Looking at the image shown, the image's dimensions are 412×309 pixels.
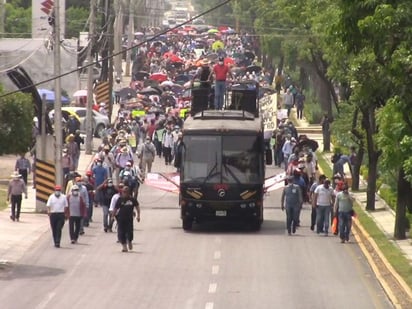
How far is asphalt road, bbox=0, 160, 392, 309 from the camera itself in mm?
24641

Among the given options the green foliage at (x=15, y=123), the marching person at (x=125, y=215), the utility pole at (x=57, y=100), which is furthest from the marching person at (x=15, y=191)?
the marching person at (x=125, y=215)

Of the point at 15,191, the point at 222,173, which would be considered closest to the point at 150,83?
the point at 15,191

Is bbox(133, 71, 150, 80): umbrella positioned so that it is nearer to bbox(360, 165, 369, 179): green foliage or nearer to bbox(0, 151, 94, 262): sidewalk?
bbox(360, 165, 369, 179): green foliage

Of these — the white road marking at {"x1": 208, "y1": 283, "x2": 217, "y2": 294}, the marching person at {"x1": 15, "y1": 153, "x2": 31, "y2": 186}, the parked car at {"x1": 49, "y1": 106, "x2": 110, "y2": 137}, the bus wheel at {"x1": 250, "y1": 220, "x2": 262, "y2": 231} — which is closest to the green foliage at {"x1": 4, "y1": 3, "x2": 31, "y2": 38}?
the parked car at {"x1": 49, "y1": 106, "x2": 110, "y2": 137}

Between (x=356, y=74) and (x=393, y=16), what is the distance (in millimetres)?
5053

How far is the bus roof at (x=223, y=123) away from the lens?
34.5 metres

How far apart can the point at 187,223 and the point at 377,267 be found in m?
7.01

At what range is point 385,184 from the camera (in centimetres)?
4253

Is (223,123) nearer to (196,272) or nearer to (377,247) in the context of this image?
(377,247)

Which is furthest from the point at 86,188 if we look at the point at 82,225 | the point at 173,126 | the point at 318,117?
the point at 318,117

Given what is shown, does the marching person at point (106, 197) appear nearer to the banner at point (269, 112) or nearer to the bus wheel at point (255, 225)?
the bus wheel at point (255, 225)

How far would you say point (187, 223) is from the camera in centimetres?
3481

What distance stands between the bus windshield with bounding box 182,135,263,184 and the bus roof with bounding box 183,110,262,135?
174mm

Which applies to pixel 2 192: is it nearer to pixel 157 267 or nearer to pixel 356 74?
pixel 157 267
